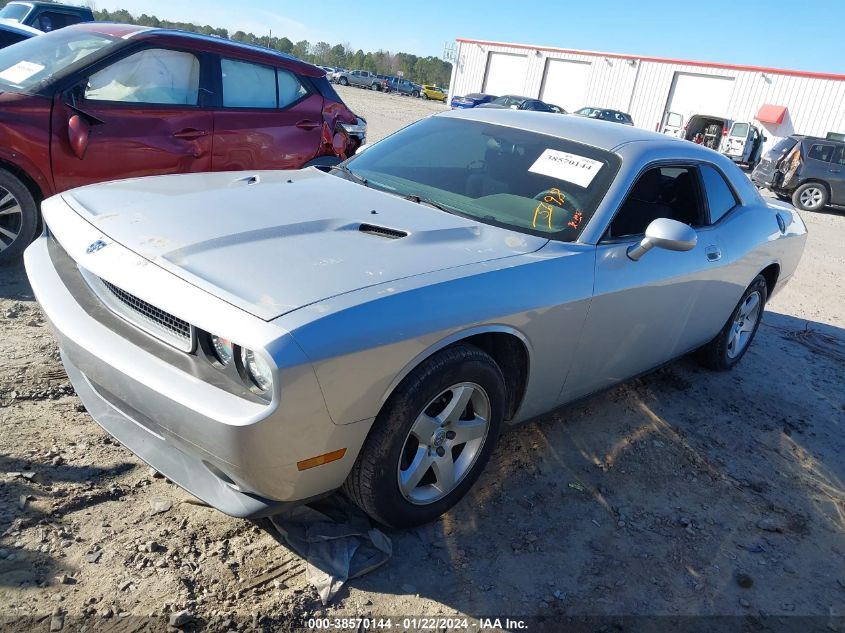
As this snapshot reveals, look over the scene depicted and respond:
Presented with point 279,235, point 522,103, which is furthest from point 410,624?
point 522,103

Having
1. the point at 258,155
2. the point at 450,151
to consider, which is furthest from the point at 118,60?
the point at 450,151

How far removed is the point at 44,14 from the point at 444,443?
48.4ft

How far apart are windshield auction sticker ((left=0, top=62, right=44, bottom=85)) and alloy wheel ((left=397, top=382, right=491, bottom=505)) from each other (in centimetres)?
412

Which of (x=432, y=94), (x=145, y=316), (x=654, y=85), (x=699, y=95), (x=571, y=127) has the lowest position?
(x=432, y=94)

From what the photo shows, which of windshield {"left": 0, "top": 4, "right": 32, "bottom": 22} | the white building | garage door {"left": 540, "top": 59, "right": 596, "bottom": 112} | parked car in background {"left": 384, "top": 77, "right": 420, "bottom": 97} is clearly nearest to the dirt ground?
windshield {"left": 0, "top": 4, "right": 32, "bottom": 22}

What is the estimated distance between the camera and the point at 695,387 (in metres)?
4.67

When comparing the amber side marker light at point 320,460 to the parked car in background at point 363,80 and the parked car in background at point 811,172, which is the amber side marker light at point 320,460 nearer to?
the parked car in background at point 811,172

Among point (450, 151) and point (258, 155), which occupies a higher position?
point (450, 151)

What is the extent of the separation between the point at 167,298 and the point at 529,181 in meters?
1.91

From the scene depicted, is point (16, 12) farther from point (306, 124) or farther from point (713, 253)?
point (713, 253)

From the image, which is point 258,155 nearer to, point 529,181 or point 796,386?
point 529,181

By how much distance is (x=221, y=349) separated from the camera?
218 centimetres

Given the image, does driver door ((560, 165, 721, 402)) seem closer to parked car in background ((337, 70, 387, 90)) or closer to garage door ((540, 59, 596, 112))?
garage door ((540, 59, 596, 112))

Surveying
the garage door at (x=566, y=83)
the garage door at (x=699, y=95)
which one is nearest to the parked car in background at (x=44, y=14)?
the garage door at (x=699, y=95)
